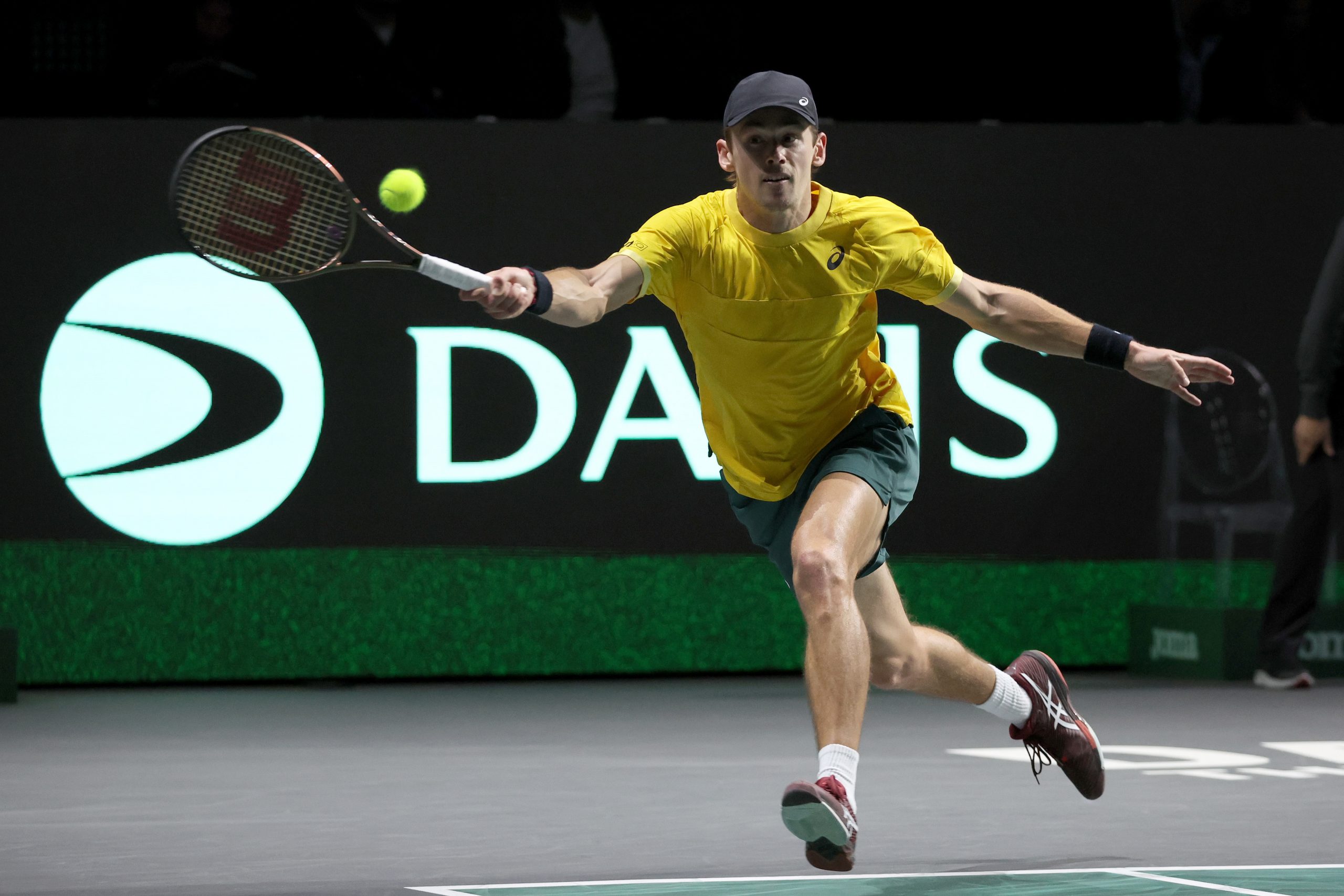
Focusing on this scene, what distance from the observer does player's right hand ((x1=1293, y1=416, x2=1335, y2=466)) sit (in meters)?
8.52

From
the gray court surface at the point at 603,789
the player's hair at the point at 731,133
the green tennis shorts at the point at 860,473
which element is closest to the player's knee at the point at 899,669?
A: the green tennis shorts at the point at 860,473

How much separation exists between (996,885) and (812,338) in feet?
4.35

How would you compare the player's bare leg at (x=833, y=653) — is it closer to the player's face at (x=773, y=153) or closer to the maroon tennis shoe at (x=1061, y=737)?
the player's face at (x=773, y=153)

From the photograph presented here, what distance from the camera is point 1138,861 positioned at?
5.02m

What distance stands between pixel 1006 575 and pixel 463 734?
2745 millimetres

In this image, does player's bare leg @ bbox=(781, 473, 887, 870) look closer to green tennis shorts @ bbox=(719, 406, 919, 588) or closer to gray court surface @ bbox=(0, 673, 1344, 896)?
green tennis shorts @ bbox=(719, 406, 919, 588)

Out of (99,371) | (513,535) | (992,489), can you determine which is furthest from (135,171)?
(992,489)

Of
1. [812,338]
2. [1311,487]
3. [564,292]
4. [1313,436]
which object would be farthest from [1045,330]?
[1311,487]


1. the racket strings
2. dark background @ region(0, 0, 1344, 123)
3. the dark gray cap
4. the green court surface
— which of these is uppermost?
dark background @ region(0, 0, 1344, 123)

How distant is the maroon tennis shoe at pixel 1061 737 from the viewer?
18.5 feet

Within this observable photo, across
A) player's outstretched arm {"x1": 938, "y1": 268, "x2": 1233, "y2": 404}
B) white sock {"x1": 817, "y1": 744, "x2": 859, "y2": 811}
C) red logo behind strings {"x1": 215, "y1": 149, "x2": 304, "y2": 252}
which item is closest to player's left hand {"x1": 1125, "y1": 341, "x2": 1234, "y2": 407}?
player's outstretched arm {"x1": 938, "y1": 268, "x2": 1233, "y2": 404}

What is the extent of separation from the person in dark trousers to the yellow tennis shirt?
3569mm

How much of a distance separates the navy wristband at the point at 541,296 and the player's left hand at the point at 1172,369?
56.3 inches

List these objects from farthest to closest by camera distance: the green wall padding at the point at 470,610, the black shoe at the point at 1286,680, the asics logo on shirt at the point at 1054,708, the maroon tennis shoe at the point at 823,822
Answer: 1. the black shoe at the point at 1286,680
2. the green wall padding at the point at 470,610
3. the asics logo on shirt at the point at 1054,708
4. the maroon tennis shoe at the point at 823,822
